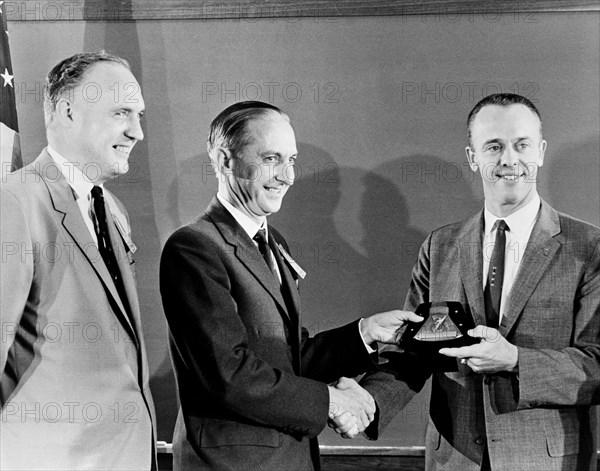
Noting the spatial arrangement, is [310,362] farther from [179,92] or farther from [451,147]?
[179,92]

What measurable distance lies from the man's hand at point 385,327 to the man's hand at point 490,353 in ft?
0.90

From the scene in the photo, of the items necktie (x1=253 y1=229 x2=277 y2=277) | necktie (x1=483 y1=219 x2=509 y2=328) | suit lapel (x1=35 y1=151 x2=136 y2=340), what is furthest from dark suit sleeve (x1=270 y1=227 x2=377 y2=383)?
suit lapel (x1=35 y1=151 x2=136 y2=340)

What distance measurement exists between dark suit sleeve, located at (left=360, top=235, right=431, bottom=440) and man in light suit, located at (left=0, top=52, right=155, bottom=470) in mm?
789

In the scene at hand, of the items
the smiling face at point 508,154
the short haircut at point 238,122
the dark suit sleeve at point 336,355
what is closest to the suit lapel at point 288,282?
the dark suit sleeve at point 336,355

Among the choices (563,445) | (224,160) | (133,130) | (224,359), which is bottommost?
(563,445)

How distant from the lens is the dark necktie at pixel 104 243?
2.14 m

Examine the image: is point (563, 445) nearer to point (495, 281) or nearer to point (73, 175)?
point (495, 281)

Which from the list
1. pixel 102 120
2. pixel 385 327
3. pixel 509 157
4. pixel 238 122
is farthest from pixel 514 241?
pixel 102 120

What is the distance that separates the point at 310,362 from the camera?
2.50 meters

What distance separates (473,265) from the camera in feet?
8.02

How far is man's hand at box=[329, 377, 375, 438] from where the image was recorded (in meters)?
2.32

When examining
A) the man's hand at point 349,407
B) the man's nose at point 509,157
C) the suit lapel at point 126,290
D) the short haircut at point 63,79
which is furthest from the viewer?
the man's nose at point 509,157

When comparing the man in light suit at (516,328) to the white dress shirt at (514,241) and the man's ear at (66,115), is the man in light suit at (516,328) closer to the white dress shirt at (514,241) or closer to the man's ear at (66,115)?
the white dress shirt at (514,241)

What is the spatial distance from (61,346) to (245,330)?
0.54 metres
